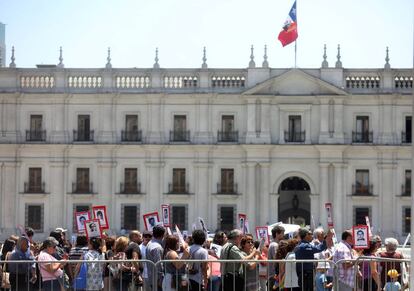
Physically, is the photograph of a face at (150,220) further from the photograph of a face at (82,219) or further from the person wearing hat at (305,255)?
the person wearing hat at (305,255)

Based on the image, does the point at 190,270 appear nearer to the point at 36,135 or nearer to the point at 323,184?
the point at 323,184

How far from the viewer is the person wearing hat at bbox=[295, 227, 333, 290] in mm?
16938

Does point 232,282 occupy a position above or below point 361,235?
below

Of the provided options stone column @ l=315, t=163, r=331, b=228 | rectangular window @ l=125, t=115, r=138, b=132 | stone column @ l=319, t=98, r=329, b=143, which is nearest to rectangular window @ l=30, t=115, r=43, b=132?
rectangular window @ l=125, t=115, r=138, b=132

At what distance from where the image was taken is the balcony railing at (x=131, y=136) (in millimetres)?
54781

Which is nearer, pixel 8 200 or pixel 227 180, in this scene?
pixel 8 200

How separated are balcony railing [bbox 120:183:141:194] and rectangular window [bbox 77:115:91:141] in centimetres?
314

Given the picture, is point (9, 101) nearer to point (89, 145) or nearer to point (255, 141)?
point (89, 145)

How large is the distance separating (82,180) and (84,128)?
8.95 ft

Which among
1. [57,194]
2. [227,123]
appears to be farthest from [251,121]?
[57,194]

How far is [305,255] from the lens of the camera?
17625 millimetres

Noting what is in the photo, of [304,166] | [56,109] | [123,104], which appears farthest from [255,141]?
[56,109]

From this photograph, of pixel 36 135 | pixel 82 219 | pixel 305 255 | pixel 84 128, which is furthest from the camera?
pixel 84 128

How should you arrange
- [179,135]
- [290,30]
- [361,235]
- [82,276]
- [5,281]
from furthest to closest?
1. [179,135]
2. [290,30]
3. [361,235]
4. [5,281]
5. [82,276]
